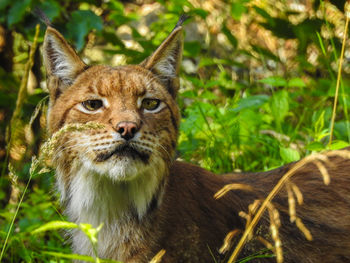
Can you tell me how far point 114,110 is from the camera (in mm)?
3115

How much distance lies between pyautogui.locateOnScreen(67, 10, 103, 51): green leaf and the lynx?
84 cm

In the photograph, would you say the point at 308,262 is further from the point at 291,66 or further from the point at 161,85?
the point at 291,66

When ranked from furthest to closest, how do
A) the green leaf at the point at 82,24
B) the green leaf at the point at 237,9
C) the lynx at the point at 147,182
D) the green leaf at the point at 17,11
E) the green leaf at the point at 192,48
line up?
1. the green leaf at the point at 192,48
2. the green leaf at the point at 237,9
3. the green leaf at the point at 82,24
4. the green leaf at the point at 17,11
5. the lynx at the point at 147,182

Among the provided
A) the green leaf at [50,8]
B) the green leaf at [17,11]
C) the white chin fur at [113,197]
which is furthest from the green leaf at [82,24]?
the white chin fur at [113,197]

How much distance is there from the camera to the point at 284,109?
183 inches

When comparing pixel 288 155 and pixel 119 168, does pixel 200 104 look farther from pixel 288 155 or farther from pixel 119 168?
pixel 119 168

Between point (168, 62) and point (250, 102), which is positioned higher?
point (168, 62)

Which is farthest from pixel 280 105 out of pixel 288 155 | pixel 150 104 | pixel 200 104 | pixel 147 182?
pixel 147 182

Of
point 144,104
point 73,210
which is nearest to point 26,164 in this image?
point 73,210

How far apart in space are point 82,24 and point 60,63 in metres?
0.92

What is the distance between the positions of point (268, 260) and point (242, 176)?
637 millimetres

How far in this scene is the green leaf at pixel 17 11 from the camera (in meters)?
4.00

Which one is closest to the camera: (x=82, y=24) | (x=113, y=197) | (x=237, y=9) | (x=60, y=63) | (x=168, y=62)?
(x=113, y=197)

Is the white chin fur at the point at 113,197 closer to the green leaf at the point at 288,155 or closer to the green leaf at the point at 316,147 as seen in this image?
the green leaf at the point at 316,147
